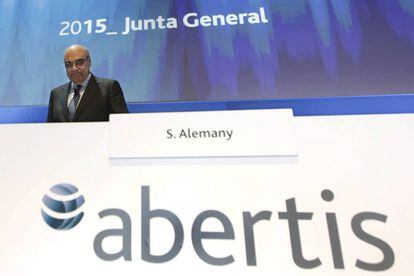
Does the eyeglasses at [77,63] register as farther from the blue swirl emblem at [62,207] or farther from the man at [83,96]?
the blue swirl emblem at [62,207]

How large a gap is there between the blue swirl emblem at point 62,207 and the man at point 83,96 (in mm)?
172

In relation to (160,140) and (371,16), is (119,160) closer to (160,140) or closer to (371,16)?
(160,140)

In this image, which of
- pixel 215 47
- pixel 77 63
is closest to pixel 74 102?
pixel 77 63

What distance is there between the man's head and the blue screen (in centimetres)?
3

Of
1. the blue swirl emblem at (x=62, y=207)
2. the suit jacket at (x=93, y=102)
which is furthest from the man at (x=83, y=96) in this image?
the blue swirl emblem at (x=62, y=207)

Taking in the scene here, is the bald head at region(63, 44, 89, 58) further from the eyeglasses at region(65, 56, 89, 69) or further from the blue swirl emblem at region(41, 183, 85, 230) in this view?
the blue swirl emblem at region(41, 183, 85, 230)

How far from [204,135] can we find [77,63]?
0.42 m

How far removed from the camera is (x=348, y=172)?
535 mm

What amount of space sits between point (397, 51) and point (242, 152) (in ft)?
1.81

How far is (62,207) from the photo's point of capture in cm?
53

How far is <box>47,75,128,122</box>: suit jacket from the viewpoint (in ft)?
2.09

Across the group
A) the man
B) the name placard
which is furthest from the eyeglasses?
the name placard

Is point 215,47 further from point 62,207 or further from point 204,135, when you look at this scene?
point 62,207

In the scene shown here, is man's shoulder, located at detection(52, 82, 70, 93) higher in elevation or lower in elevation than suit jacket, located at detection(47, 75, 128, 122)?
higher
